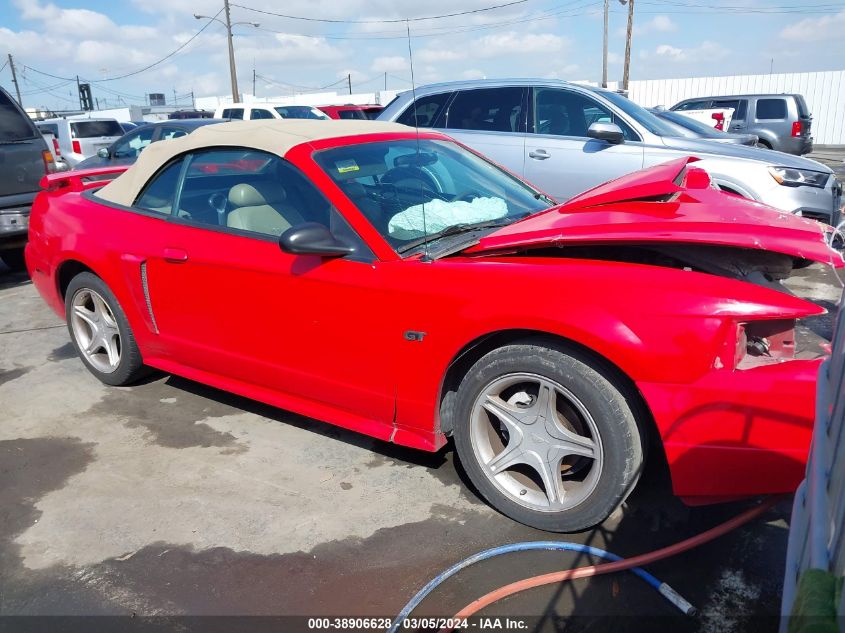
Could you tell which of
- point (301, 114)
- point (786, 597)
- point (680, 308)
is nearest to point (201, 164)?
point (680, 308)

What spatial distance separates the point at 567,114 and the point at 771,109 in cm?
1230

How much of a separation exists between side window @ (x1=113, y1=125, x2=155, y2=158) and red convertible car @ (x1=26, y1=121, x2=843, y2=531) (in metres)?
8.64

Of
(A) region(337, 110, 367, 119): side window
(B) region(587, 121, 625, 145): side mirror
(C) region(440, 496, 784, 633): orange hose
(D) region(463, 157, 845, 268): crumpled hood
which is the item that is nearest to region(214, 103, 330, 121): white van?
(A) region(337, 110, 367, 119): side window

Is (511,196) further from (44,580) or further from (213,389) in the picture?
(44,580)

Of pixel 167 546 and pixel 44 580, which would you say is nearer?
pixel 44 580

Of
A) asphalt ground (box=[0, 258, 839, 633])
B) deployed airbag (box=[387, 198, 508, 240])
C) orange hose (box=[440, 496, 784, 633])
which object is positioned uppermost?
deployed airbag (box=[387, 198, 508, 240])

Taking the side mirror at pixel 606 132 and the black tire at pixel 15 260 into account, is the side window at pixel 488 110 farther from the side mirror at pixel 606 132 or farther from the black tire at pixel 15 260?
the black tire at pixel 15 260

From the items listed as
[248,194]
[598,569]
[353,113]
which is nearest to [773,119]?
[353,113]

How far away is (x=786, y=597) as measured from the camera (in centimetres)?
151

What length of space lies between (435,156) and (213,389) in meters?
1.97

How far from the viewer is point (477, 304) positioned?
260cm

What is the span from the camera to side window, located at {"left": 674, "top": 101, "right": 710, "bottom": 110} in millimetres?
16875

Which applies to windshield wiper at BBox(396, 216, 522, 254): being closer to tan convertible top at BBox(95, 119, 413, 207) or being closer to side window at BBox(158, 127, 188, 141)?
tan convertible top at BBox(95, 119, 413, 207)

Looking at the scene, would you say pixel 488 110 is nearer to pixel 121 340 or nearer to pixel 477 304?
pixel 121 340
